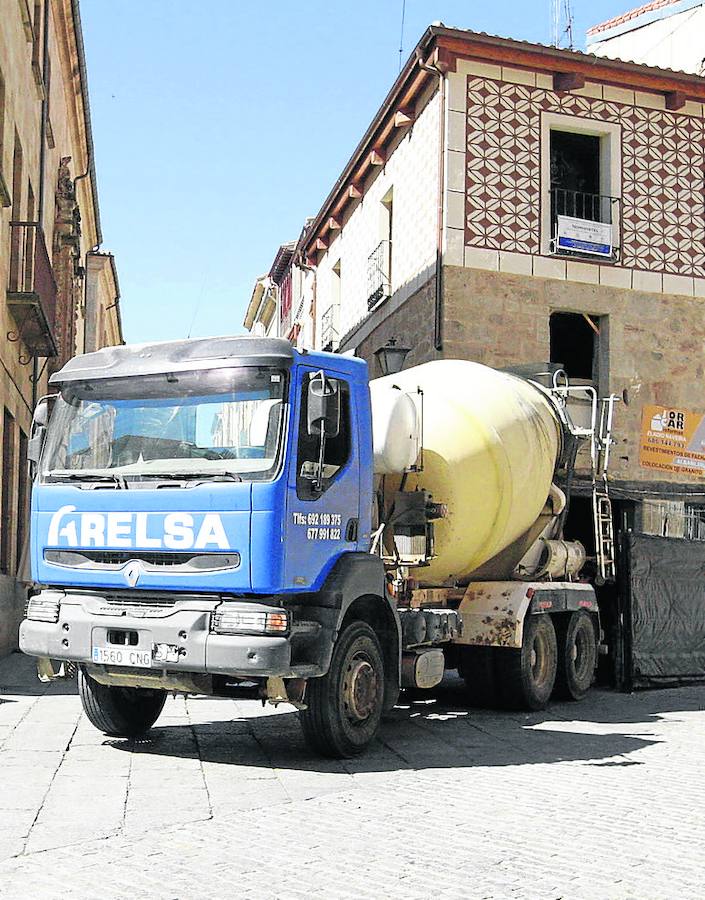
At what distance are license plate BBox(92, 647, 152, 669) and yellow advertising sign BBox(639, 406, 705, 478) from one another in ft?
43.5

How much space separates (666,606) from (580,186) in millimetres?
9289

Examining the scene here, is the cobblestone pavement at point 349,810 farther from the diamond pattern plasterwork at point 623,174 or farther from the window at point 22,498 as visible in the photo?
the diamond pattern plasterwork at point 623,174

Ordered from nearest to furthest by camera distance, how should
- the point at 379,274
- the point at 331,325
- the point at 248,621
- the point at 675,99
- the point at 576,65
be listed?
the point at 248,621 < the point at 576,65 < the point at 675,99 < the point at 379,274 < the point at 331,325

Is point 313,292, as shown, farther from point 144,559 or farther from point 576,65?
point 144,559

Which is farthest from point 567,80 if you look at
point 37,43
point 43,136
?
point 43,136

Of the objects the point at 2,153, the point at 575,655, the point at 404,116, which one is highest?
the point at 404,116

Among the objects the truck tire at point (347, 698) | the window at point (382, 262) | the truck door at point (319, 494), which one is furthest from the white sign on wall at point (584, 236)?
the truck tire at point (347, 698)

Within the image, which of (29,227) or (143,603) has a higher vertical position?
(29,227)

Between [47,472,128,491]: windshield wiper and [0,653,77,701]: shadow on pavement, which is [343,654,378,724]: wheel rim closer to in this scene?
[47,472,128,491]: windshield wiper

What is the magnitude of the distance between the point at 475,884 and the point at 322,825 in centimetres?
123

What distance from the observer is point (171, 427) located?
766 cm

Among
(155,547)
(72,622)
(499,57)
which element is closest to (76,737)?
(72,622)

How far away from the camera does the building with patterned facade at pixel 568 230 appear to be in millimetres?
18531

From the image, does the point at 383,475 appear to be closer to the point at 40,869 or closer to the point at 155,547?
the point at 155,547
